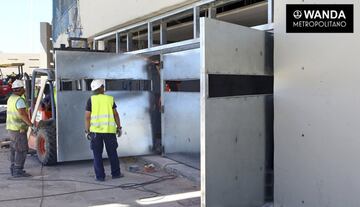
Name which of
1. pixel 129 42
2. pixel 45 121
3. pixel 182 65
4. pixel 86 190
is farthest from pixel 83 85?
pixel 129 42

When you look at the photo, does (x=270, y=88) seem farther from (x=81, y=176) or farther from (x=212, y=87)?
(x=81, y=176)

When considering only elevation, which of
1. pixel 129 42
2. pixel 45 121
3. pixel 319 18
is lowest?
pixel 45 121

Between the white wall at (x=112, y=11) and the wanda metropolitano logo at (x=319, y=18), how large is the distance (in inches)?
103

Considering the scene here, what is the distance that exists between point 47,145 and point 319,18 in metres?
5.95

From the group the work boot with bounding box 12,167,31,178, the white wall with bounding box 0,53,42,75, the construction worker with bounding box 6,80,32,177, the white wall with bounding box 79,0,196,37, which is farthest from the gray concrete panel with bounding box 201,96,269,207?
the white wall with bounding box 0,53,42,75

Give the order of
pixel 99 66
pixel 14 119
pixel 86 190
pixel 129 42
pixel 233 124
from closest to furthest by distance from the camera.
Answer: pixel 233 124 → pixel 86 190 → pixel 14 119 → pixel 99 66 → pixel 129 42

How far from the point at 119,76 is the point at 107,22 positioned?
2.74 meters

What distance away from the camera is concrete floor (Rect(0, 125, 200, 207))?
6461 millimetres

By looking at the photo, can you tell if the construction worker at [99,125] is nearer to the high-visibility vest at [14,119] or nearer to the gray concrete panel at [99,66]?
the gray concrete panel at [99,66]

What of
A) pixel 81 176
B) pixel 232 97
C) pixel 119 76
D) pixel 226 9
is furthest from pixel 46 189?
pixel 226 9

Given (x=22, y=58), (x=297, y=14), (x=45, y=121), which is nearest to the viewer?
(x=297, y=14)

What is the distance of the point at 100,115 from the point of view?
7715mm

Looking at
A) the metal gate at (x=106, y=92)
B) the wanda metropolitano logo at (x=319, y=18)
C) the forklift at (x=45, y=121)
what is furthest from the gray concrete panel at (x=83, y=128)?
the wanda metropolitano logo at (x=319, y=18)

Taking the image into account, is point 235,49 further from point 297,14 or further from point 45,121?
point 45,121
